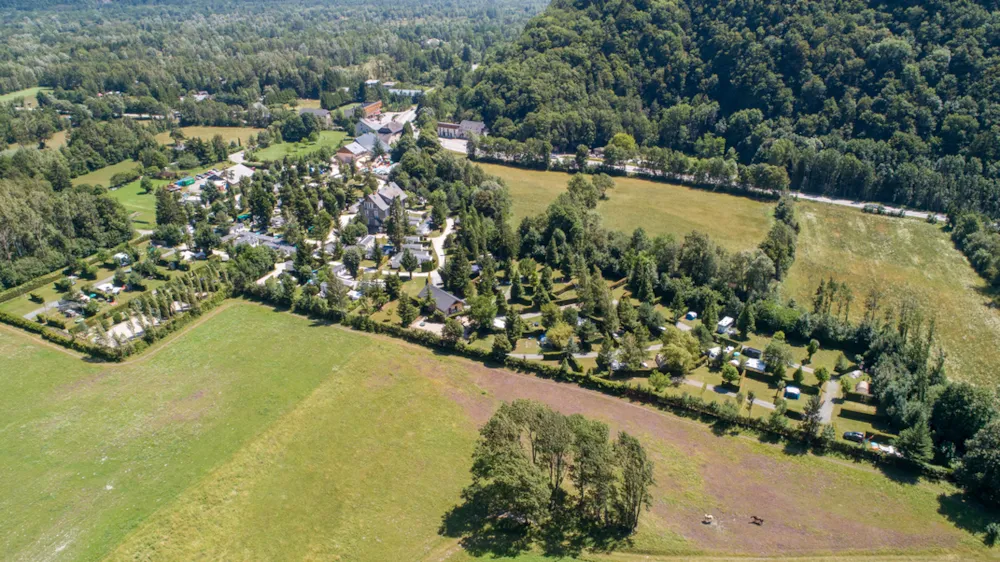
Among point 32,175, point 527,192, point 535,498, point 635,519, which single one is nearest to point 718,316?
point 635,519

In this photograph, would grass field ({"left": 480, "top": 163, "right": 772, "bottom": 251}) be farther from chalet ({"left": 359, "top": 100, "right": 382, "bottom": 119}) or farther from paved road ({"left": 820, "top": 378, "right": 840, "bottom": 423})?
chalet ({"left": 359, "top": 100, "right": 382, "bottom": 119})

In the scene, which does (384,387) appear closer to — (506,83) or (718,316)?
(718,316)

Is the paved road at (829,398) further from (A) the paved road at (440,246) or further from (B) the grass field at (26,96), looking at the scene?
(B) the grass field at (26,96)

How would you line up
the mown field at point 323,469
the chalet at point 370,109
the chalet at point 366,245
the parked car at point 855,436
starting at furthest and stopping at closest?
the chalet at point 370,109
the chalet at point 366,245
the parked car at point 855,436
the mown field at point 323,469

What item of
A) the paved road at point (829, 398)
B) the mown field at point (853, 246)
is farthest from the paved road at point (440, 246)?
the paved road at point (829, 398)

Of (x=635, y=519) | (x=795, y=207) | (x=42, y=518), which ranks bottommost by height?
(x=42, y=518)
